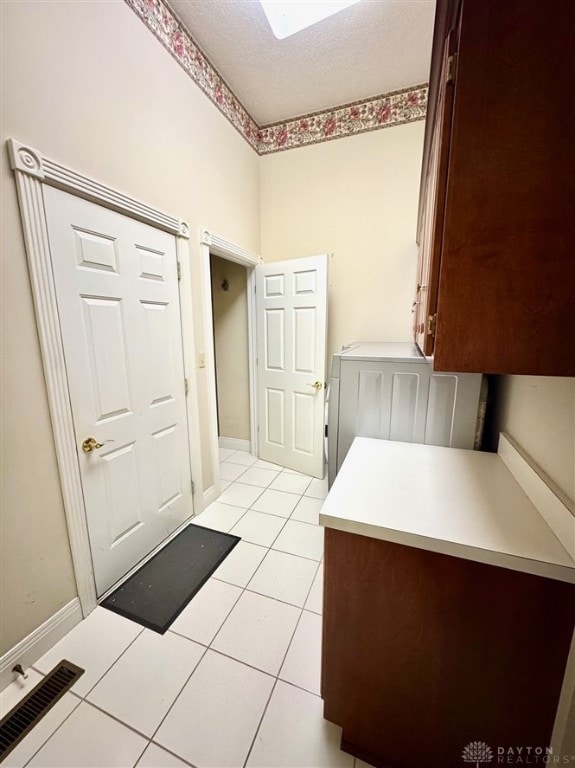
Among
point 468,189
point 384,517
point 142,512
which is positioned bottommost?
point 142,512

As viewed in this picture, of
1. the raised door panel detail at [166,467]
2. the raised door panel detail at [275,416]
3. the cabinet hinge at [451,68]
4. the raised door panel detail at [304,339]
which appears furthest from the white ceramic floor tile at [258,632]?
the cabinet hinge at [451,68]

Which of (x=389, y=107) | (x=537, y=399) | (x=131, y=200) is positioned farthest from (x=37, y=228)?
(x=389, y=107)

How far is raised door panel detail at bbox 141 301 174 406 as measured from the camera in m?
1.78

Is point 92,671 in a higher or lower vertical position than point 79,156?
lower

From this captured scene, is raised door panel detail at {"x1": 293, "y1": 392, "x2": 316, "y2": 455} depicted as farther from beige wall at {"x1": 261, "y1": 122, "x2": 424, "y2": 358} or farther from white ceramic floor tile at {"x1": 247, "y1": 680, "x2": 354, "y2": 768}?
white ceramic floor tile at {"x1": 247, "y1": 680, "x2": 354, "y2": 768}

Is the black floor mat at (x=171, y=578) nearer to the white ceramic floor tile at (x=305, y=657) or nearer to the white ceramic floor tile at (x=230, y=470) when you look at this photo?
the white ceramic floor tile at (x=305, y=657)

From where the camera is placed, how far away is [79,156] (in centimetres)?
132

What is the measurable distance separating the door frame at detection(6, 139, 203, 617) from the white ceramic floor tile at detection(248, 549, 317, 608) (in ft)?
2.85

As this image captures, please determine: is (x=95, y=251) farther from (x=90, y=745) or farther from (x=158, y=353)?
(x=90, y=745)

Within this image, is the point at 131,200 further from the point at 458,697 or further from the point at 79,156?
the point at 458,697

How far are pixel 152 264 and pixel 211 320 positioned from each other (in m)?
0.63

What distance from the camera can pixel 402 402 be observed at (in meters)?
1.49

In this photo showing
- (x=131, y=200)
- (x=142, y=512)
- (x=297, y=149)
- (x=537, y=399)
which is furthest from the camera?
(x=297, y=149)

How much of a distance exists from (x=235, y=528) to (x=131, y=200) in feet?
6.98
